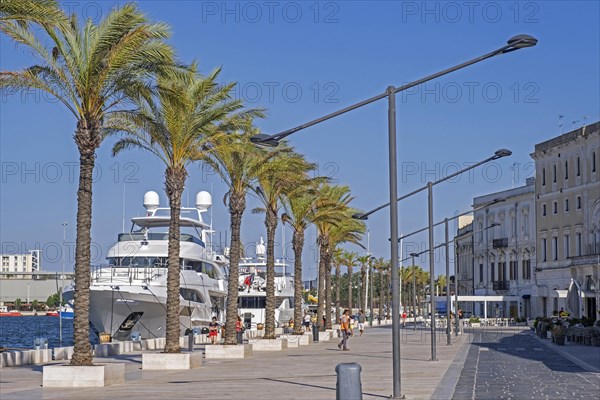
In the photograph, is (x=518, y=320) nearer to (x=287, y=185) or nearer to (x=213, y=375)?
(x=287, y=185)

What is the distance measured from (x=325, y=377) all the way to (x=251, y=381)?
244 centimetres

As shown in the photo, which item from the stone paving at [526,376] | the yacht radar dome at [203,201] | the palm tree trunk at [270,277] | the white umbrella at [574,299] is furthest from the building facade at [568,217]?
the stone paving at [526,376]

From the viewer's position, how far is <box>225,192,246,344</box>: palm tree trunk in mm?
39438

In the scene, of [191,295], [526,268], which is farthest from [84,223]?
[526,268]

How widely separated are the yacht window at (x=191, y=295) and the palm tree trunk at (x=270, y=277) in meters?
12.0

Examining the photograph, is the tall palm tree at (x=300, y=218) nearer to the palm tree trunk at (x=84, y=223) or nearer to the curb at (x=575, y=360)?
the curb at (x=575, y=360)

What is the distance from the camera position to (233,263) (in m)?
41.0

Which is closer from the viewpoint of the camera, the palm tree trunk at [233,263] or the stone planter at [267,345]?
the palm tree trunk at [233,263]

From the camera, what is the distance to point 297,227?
57.4 m

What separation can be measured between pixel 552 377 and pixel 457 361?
721 cm

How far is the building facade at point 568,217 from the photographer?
77.4 meters

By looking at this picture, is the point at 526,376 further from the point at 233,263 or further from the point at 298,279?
the point at 298,279

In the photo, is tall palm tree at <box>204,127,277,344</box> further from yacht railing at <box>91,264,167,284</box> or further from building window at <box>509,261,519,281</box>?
building window at <box>509,261,519,281</box>

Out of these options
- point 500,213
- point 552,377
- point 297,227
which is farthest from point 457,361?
point 500,213
